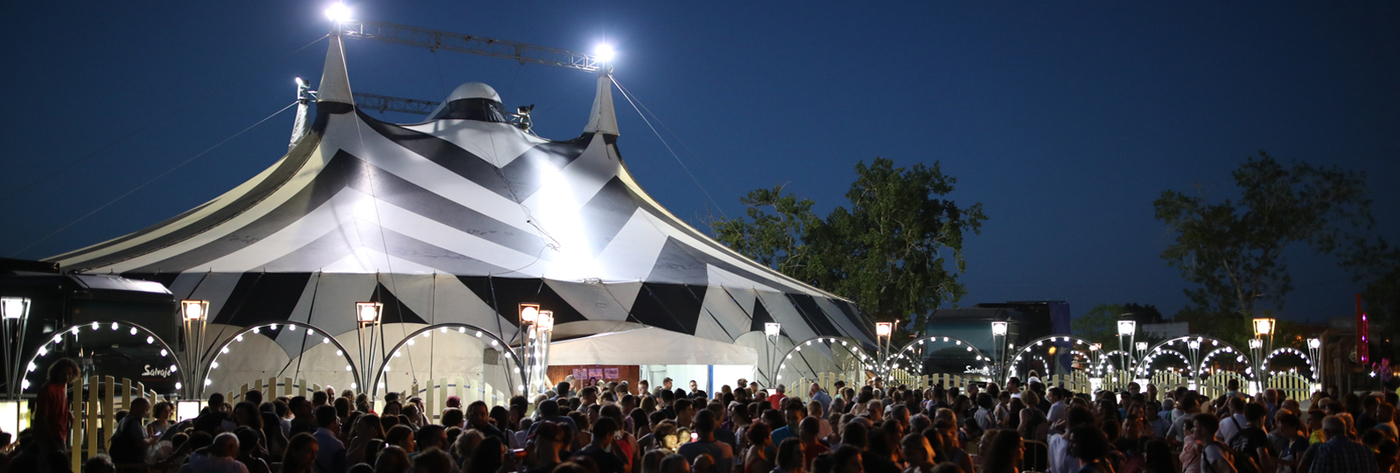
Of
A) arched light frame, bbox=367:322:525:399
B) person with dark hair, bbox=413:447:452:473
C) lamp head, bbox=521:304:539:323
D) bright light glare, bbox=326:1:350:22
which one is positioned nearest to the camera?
person with dark hair, bbox=413:447:452:473

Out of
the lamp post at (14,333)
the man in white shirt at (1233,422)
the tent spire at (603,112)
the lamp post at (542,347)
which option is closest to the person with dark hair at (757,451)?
the man in white shirt at (1233,422)

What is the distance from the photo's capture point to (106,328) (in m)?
12.1

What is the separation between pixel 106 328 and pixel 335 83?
8405 millimetres

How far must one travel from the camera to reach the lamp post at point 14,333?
10922mm

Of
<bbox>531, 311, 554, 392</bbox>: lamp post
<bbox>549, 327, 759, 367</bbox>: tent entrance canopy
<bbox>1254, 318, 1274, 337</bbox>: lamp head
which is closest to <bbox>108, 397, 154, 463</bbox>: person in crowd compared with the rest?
<bbox>531, 311, 554, 392</bbox>: lamp post

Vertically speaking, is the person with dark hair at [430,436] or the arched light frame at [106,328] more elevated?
the arched light frame at [106,328]

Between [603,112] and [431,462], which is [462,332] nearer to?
[603,112]

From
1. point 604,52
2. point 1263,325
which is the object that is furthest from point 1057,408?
point 604,52

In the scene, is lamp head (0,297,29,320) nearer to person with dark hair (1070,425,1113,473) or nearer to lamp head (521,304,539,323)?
lamp head (521,304,539,323)

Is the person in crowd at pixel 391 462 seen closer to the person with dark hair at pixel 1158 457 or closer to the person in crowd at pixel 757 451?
the person in crowd at pixel 757 451

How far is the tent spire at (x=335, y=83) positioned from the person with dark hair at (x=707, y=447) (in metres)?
15.5

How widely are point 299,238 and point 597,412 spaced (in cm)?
1100

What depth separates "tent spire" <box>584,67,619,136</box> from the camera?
22172 millimetres

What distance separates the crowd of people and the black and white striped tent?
7482mm
